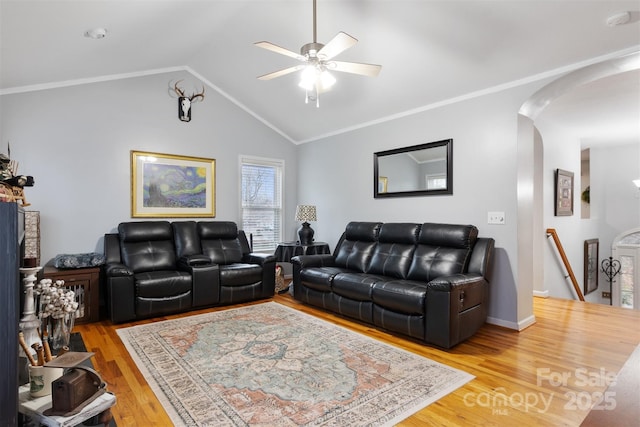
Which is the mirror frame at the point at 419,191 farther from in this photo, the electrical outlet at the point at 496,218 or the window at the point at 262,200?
the window at the point at 262,200

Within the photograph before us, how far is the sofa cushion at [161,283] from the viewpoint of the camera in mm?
3693

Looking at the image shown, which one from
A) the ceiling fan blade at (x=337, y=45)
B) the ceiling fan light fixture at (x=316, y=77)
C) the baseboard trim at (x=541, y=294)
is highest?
the ceiling fan blade at (x=337, y=45)

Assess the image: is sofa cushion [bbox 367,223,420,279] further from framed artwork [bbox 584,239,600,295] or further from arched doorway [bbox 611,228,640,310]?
arched doorway [bbox 611,228,640,310]

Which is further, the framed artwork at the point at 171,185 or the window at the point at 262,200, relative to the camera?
the window at the point at 262,200

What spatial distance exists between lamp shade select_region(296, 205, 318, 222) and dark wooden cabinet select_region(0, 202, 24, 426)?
439cm

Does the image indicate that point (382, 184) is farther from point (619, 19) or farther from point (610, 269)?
point (610, 269)

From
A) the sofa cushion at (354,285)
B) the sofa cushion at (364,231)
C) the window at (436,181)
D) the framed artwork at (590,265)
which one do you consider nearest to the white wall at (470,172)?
the window at (436,181)

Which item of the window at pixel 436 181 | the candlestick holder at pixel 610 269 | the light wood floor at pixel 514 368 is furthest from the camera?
the candlestick holder at pixel 610 269

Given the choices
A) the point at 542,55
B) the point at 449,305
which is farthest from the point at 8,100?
the point at 542,55

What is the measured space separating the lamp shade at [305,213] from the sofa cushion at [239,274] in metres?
1.14

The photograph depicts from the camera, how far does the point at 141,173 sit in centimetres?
458

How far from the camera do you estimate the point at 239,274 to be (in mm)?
4348

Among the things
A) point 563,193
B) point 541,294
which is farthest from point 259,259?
point 563,193

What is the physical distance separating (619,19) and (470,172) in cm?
170
